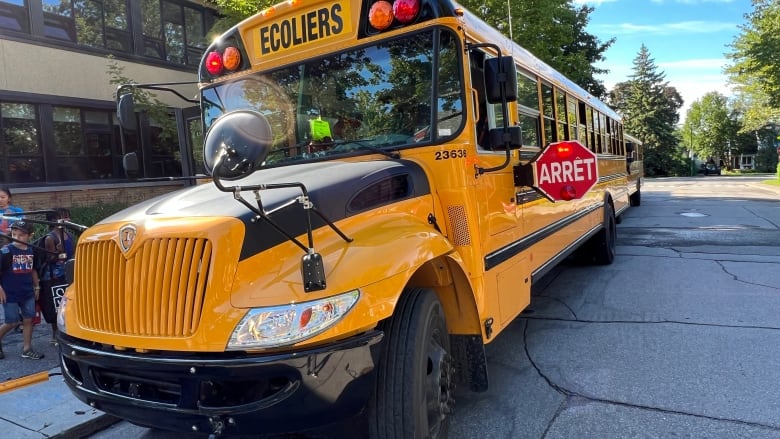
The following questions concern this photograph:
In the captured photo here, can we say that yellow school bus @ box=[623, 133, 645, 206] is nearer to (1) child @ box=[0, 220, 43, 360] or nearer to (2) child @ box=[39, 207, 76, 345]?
(2) child @ box=[39, 207, 76, 345]

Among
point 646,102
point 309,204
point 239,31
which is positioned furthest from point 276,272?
point 646,102

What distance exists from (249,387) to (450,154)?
1.69 metres

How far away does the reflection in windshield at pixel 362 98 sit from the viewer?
123 inches

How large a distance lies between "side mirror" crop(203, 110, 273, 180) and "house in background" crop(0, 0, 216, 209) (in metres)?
10.2

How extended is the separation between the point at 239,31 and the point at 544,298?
173 inches

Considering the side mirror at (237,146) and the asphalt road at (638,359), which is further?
the asphalt road at (638,359)

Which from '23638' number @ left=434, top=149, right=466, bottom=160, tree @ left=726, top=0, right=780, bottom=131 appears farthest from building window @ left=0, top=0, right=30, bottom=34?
tree @ left=726, top=0, right=780, bottom=131

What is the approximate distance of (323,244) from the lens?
2350mm

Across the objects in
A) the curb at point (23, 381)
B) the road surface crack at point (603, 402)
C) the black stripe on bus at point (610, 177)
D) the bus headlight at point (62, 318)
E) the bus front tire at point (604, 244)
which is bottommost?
the road surface crack at point (603, 402)

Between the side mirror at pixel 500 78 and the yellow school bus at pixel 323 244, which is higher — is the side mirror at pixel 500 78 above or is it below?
above

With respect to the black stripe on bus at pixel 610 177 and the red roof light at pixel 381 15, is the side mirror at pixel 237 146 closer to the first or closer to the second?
the red roof light at pixel 381 15

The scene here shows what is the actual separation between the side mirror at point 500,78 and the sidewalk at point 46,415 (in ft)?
10.9

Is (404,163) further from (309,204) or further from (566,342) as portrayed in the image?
(566,342)

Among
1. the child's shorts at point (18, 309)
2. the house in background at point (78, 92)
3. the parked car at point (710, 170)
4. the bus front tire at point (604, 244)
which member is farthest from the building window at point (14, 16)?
the parked car at point (710, 170)
